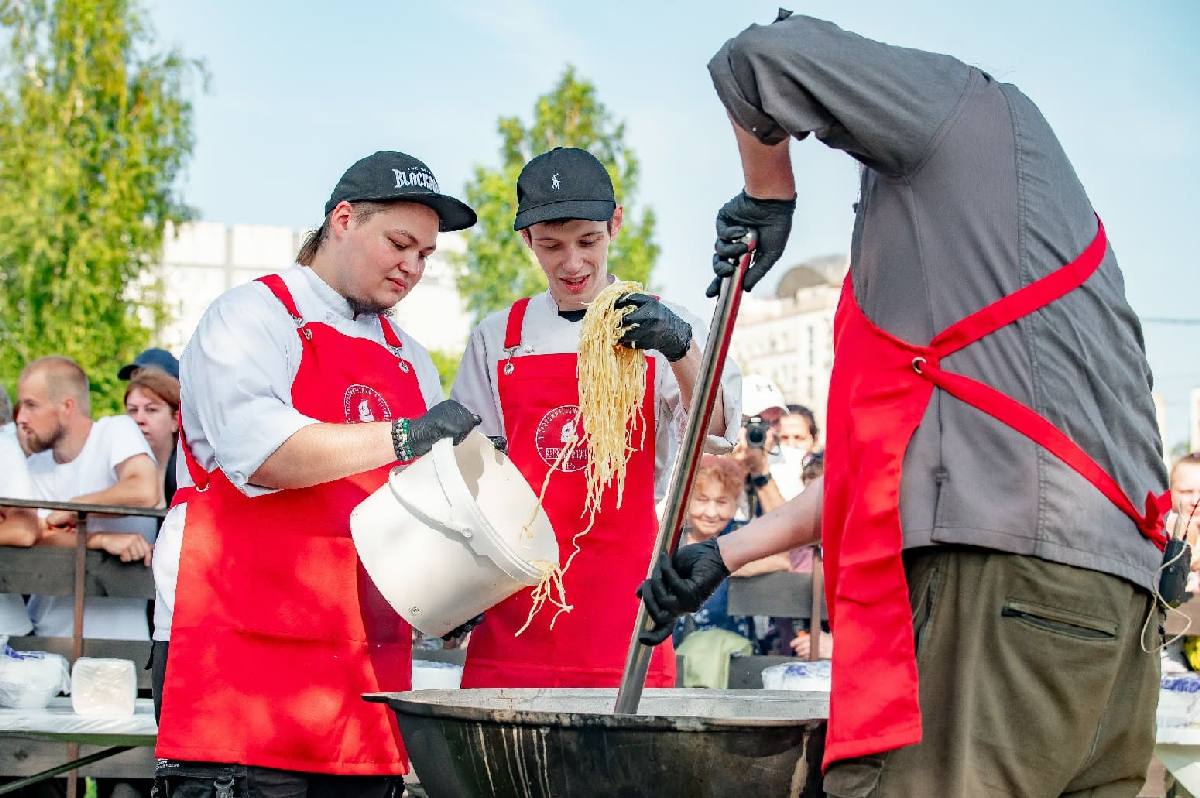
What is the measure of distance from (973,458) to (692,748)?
0.66m

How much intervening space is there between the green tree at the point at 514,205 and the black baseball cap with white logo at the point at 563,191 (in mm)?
17180

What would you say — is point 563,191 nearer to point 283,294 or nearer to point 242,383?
point 283,294

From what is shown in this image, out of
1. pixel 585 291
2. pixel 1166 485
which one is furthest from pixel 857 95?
pixel 585 291

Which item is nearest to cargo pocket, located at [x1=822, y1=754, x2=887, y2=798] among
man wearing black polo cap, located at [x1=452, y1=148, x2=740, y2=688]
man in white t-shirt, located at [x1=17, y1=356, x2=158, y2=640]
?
man wearing black polo cap, located at [x1=452, y1=148, x2=740, y2=688]

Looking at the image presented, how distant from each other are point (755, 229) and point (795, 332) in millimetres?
45928

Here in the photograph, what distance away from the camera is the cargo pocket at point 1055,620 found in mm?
2023

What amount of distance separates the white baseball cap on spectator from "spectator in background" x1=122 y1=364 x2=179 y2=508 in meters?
2.85

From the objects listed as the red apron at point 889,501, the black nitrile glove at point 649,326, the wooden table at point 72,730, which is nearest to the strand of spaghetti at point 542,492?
the black nitrile glove at point 649,326

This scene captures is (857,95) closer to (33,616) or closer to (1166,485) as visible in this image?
(1166,485)

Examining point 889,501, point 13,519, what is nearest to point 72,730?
point 13,519

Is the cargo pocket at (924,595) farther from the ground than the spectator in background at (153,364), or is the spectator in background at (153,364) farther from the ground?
the spectator in background at (153,364)

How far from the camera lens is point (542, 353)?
3.92 m

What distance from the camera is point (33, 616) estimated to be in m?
6.03

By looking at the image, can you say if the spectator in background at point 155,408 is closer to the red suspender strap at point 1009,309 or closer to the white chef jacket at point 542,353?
the white chef jacket at point 542,353
